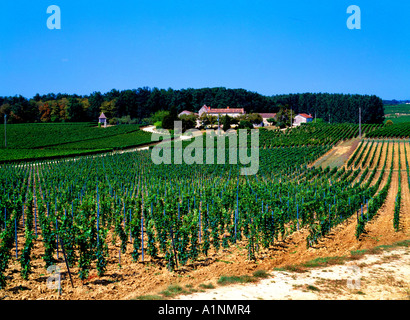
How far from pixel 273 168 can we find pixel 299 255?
24787 millimetres

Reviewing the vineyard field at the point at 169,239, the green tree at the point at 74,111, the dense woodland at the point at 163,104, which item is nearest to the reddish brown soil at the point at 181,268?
the vineyard field at the point at 169,239

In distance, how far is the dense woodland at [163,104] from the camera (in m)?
117

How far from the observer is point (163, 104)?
136m

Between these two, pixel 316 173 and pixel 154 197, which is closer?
pixel 154 197

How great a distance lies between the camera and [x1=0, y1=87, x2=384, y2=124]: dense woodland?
4621 inches

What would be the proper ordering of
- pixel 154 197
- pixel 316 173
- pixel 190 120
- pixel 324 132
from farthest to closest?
pixel 190 120
pixel 324 132
pixel 316 173
pixel 154 197

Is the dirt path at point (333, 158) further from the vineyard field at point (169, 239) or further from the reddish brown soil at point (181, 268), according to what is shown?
the reddish brown soil at point (181, 268)

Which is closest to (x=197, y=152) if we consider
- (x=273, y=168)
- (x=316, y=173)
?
(x=273, y=168)

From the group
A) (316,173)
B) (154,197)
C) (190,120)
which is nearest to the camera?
(154,197)

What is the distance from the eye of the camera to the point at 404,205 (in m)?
21.2

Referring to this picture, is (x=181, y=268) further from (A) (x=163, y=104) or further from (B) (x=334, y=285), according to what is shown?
(A) (x=163, y=104)

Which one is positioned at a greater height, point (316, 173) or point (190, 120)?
point (190, 120)

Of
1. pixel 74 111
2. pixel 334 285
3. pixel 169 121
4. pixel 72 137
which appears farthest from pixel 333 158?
pixel 74 111

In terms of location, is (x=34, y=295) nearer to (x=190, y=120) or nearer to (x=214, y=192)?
(x=214, y=192)
